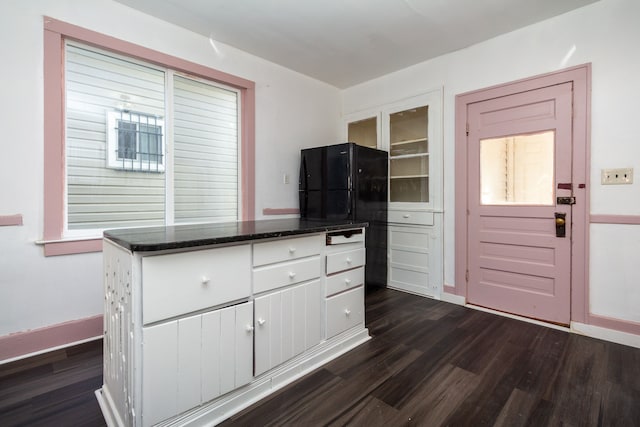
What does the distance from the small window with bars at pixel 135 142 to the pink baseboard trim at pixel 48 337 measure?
124 cm

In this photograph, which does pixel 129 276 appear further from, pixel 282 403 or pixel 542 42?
pixel 542 42

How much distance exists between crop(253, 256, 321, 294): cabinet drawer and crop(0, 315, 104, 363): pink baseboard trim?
1606 millimetres

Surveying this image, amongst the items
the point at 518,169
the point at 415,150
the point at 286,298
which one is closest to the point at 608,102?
the point at 518,169

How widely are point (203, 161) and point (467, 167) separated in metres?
2.66

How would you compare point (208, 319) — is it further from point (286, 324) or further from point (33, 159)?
point (33, 159)

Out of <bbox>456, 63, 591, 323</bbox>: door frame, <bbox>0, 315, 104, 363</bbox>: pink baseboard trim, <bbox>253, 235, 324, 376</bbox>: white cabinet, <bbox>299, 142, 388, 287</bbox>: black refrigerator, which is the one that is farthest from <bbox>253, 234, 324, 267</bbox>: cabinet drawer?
<bbox>456, 63, 591, 323</bbox>: door frame

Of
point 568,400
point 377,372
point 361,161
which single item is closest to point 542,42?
point 361,161

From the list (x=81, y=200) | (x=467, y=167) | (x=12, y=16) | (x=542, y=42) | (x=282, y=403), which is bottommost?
(x=282, y=403)

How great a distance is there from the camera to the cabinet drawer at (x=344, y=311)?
6.80 ft

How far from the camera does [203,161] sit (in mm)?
3076

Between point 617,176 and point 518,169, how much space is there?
2.18 feet

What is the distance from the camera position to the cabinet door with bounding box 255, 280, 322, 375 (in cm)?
165

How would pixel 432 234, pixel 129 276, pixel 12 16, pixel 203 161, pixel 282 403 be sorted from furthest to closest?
pixel 432 234 < pixel 203 161 < pixel 12 16 < pixel 282 403 < pixel 129 276

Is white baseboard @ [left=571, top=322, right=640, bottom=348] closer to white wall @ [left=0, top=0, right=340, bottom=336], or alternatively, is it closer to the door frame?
the door frame
